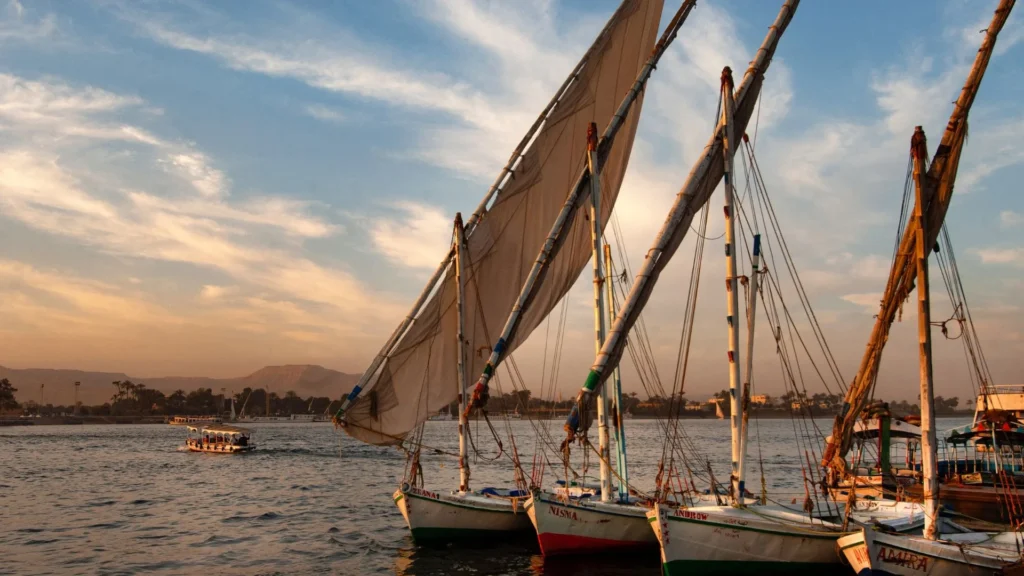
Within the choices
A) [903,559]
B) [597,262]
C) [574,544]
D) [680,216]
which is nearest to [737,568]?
[903,559]

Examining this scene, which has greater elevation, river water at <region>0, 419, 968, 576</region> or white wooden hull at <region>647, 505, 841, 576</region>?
white wooden hull at <region>647, 505, 841, 576</region>

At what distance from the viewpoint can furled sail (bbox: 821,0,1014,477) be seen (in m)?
21.6

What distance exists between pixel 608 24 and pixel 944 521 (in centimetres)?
2133

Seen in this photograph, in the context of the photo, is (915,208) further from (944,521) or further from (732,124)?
(944,521)

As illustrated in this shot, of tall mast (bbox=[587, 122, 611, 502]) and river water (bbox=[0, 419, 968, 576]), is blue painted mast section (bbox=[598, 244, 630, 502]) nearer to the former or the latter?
tall mast (bbox=[587, 122, 611, 502])

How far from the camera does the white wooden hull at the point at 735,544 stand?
1797 cm

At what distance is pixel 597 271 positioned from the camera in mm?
23906

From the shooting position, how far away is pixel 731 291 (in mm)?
19438

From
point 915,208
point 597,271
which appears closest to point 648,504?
point 597,271

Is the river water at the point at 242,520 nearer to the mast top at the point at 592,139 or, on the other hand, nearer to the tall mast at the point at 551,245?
the tall mast at the point at 551,245

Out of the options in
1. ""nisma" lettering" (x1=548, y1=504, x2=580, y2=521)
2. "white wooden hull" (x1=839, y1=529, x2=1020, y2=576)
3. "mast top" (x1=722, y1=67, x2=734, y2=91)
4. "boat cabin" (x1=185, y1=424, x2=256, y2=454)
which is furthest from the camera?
"boat cabin" (x1=185, y1=424, x2=256, y2=454)

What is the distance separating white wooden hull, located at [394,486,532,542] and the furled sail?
36.0 ft

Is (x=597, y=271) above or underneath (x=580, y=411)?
above

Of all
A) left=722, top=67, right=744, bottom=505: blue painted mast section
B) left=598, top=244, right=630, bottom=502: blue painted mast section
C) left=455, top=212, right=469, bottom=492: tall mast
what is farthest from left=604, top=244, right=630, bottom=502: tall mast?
left=722, top=67, right=744, bottom=505: blue painted mast section
